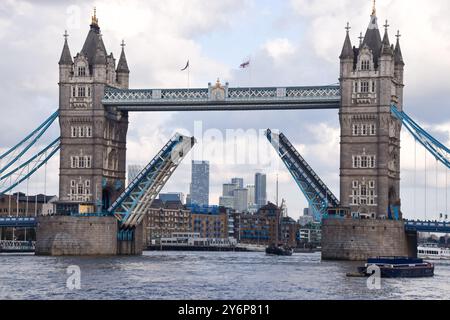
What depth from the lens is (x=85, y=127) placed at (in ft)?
380

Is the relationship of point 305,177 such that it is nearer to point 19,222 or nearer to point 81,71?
point 81,71

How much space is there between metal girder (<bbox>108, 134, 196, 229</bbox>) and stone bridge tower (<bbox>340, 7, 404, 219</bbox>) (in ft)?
53.8

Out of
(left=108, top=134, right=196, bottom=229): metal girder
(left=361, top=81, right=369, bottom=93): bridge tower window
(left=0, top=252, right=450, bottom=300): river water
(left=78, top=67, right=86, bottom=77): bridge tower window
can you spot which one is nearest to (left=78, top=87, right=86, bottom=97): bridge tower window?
(left=78, top=67, right=86, bottom=77): bridge tower window

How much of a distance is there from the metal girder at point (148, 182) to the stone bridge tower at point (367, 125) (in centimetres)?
1638

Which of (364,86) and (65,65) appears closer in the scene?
(364,86)

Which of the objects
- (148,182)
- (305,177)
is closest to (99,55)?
(148,182)

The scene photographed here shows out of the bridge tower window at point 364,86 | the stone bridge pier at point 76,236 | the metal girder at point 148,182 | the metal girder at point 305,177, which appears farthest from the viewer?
the stone bridge pier at point 76,236

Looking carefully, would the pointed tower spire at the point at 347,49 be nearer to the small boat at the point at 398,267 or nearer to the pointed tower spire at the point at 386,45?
the pointed tower spire at the point at 386,45

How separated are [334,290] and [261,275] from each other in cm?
1585

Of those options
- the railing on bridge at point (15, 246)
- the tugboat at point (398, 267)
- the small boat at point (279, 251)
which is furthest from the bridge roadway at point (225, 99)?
the small boat at point (279, 251)

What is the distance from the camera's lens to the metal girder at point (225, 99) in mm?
108625

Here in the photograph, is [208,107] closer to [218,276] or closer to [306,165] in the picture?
[306,165]

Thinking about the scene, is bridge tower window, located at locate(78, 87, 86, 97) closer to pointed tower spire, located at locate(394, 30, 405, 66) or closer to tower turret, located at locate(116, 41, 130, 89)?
tower turret, located at locate(116, 41, 130, 89)
